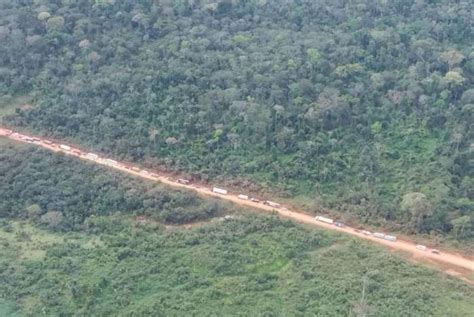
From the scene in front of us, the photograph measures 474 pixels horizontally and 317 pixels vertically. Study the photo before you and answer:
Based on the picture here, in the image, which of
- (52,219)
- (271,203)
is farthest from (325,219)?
(52,219)

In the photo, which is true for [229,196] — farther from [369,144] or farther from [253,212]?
[369,144]

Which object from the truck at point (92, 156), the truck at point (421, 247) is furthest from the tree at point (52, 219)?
the truck at point (421, 247)

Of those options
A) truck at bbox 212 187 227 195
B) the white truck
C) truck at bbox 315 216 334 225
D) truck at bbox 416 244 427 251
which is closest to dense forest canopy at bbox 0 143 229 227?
truck at bbox 212 187 227 195

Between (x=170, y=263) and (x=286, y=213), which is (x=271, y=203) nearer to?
(x=286, y=213)

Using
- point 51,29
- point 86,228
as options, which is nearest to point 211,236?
point 86,228

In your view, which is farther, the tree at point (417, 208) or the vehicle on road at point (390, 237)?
the vehicle on road at point (390, 237)

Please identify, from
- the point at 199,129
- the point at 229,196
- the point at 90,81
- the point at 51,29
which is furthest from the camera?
the point at 51,29

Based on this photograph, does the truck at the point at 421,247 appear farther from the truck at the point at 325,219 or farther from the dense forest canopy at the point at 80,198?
the dense forest canopy at the point at 80,198
